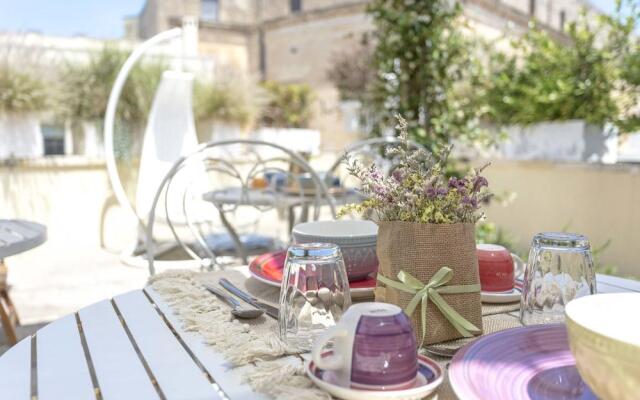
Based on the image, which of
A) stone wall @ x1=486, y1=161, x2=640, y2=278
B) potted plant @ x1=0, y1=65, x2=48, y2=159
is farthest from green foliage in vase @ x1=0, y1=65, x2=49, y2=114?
stone wall @ x1=486, y1=161, x2=640, y2=278

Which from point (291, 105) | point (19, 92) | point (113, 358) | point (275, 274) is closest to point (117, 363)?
point (113, 358)

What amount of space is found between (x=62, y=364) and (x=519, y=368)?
0.53 meters

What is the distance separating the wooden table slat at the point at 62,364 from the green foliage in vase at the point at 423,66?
9.43ft

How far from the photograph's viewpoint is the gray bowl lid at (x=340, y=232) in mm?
966

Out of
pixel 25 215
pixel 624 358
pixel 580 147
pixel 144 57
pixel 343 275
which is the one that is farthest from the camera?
pixel 144 57

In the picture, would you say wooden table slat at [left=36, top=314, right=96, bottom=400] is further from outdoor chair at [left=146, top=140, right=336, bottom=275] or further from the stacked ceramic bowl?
outdoor chair at [left=146, top=140, right=336, bottom=275]

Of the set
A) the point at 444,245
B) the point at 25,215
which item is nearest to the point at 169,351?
the point at 444,245

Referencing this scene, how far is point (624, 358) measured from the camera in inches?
19.1

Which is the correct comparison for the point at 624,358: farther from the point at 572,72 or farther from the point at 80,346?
the point at 572,72

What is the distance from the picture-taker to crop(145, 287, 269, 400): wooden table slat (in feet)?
2.03

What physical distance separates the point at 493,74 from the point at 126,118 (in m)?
3.00

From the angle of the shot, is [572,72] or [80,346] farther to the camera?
[572,72]

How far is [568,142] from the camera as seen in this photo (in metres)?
3.97

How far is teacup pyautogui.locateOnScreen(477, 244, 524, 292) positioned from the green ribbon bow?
211 millimetres
